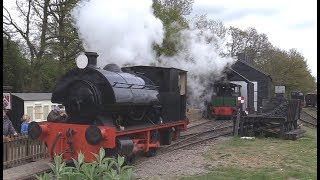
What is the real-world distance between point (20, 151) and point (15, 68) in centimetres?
1622

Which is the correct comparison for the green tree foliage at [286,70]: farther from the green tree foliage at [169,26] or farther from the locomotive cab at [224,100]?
the green tree foliage at [169,26]

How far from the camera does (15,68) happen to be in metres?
24.8

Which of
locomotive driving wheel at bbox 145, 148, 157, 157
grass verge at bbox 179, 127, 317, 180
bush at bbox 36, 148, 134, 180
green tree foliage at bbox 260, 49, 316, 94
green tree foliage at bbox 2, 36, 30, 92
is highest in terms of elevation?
green tree foliage at bbox 260, 49, 316, 94

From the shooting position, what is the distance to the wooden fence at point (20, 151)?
9117 mm

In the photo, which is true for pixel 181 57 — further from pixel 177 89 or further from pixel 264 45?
pixel 264 45

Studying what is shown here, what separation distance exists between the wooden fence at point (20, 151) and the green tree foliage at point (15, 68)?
593 inches

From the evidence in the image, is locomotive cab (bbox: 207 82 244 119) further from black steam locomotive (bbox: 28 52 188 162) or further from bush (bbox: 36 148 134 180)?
bush (bbox: 36 148 134 180)

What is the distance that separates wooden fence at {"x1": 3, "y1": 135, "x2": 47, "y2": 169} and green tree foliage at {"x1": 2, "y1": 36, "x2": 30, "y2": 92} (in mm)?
15057

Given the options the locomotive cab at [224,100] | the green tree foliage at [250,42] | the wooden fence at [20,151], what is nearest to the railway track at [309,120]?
the locomotive cab at [224,100]

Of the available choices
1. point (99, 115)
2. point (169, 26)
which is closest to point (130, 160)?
point (99, 115)

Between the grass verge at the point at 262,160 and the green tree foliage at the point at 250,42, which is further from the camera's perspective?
the green tree foliage at the point at 250,42

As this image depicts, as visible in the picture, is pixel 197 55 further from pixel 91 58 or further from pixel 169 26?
pixel 91 58

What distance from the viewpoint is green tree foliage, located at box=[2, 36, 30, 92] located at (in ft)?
79.9

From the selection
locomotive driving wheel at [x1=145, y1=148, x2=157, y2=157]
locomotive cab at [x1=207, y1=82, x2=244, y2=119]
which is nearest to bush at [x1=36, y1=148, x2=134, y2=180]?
locomotive driving wheel at [x1=145, y1=148, x2=157, y2=157]
